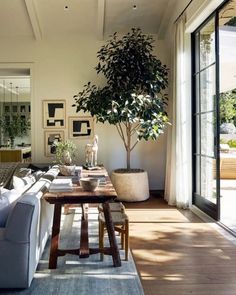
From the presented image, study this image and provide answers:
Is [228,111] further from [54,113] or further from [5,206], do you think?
[5,206]

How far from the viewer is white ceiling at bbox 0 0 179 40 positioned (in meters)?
6.14

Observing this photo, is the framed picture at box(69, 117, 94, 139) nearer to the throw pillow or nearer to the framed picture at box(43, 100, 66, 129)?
the framed picture at box(43, 100, 66, 129)

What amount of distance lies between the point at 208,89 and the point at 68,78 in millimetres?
2959

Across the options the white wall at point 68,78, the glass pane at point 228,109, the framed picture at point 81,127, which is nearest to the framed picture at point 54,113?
the white wall at point 68,78

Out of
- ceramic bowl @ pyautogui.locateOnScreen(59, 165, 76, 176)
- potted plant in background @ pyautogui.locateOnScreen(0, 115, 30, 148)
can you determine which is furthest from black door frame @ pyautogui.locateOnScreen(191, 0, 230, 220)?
potted plant in background @ pyautogui.locateOnScreen(0, 115, 30, 148)

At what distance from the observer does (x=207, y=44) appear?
17.4 ft

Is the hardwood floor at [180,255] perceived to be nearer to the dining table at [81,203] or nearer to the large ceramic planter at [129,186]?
the dining table at [81,203]

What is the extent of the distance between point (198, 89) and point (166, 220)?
220cm

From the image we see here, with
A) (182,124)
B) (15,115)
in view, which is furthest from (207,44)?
(15,115)

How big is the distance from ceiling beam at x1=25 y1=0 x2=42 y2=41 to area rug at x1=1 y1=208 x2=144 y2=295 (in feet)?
14.0

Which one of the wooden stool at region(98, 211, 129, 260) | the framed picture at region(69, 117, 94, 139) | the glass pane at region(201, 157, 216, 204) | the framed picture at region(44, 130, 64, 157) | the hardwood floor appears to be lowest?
the hardwood floor

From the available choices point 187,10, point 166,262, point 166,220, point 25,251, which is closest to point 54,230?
point 25,251

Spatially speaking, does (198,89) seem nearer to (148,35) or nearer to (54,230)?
(148,35)

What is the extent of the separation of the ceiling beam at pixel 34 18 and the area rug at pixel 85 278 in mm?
4259
